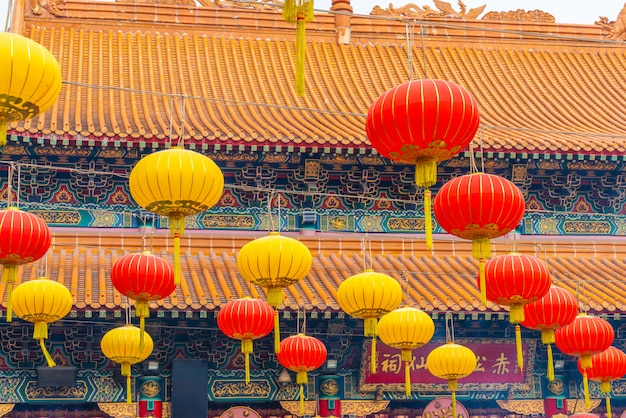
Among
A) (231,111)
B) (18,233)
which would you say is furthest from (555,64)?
(18,233)

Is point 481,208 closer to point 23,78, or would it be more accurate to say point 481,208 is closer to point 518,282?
point 518,282

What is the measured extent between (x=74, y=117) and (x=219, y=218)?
2.32 m

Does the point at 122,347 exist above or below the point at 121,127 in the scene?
below

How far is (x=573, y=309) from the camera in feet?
41.0

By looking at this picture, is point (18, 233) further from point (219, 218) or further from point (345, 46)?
point (345, 46)

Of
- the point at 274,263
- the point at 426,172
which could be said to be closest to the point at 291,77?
the point at 274,263

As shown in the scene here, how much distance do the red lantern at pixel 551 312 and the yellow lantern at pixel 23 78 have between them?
5.96 m

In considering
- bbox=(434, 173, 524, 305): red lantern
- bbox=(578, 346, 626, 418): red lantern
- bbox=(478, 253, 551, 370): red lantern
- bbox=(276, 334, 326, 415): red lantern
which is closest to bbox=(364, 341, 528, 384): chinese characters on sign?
bbox=(276, 334, 326, 415): red lantern

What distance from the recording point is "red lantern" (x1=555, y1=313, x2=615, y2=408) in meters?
12.8

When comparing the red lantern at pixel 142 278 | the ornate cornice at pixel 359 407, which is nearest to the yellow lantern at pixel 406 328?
the ornate cornice at pixel 359 407

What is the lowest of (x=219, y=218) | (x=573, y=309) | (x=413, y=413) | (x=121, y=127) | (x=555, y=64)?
(x=413, y=413)

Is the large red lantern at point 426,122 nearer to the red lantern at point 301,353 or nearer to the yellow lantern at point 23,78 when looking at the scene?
the yellow lantern at point 23,78

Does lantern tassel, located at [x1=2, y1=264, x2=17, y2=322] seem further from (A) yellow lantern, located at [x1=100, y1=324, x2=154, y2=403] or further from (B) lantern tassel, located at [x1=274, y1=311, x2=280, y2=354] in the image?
(B) lantern tassel, located at [x1=274, y1=311, x2=280, y2=354]

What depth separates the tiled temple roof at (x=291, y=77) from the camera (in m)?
15.4
